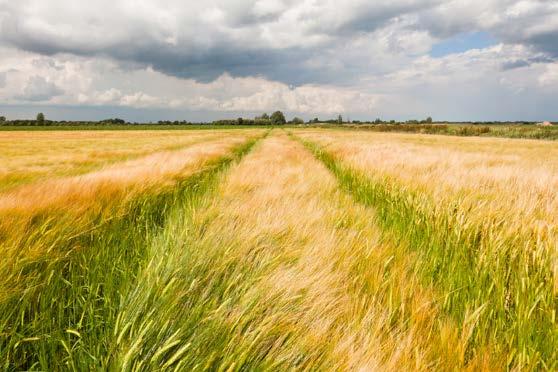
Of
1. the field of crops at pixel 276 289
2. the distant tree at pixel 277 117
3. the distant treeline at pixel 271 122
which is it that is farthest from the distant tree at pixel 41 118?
the field of crops at pixel 276 289

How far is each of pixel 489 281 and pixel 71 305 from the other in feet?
6.46

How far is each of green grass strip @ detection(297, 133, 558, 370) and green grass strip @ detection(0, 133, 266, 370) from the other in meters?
1.27

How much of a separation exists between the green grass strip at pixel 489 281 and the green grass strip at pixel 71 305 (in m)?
1.27

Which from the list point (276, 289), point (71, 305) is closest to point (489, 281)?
point (276, 289)

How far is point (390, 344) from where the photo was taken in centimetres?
109

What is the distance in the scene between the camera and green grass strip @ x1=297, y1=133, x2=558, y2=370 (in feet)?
3.83

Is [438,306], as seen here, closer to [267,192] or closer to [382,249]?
[382,249]

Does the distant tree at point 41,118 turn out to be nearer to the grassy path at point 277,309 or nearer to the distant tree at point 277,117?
the distant tree at point 277,117

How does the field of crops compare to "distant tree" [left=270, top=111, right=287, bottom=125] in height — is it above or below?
below

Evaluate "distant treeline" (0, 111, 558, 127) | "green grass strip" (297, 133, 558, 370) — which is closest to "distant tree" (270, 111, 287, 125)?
"distant treeline" (0, 111, 558, 127)

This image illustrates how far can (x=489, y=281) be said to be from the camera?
1660 mm

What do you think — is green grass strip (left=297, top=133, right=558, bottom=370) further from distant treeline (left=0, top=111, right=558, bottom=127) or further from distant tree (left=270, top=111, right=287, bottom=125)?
distant tree (left=270, top=111, right=287, bottom=125)

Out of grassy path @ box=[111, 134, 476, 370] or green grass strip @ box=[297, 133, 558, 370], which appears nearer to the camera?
grassy path @ box=[111, 134, 476, 370]

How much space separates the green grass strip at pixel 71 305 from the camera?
3.37ft
